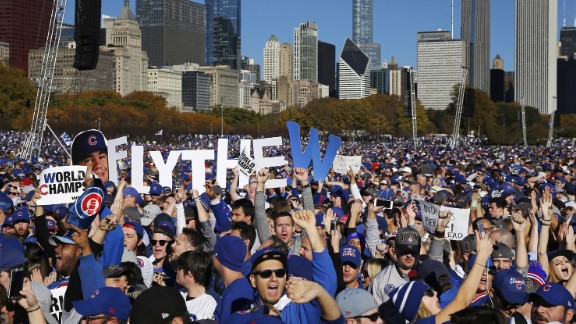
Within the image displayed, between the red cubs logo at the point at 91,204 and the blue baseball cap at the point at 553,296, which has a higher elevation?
the red cubs logo at the point at 91,204

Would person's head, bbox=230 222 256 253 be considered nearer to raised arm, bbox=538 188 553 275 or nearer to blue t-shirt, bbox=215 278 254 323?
blue t-shirt, bbox=215 278 254 323

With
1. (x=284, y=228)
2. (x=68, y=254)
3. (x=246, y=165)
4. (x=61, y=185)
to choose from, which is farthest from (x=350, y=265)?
(x=246, y=165)

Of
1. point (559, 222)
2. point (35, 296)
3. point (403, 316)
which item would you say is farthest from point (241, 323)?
point (559, 222)

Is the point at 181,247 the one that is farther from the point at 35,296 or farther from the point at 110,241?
the point at 35,296

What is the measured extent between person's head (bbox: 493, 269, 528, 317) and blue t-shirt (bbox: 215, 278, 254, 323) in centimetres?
155

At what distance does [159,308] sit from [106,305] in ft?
1.43

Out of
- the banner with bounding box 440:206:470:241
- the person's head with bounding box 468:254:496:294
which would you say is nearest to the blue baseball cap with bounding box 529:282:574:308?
the person's head with bounding box 468:254:496:294

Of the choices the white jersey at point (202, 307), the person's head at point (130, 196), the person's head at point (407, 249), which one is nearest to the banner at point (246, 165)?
the person's head at point (130, 196)

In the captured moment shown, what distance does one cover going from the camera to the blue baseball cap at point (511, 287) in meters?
6.09

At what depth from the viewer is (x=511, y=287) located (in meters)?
6.10

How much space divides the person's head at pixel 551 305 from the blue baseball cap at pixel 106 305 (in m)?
2.42

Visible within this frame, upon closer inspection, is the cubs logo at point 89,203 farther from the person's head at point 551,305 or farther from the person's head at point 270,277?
the person's head at point 551,305

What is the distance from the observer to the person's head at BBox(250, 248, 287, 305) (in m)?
5.55

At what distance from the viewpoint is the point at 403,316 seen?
5.35 meters
